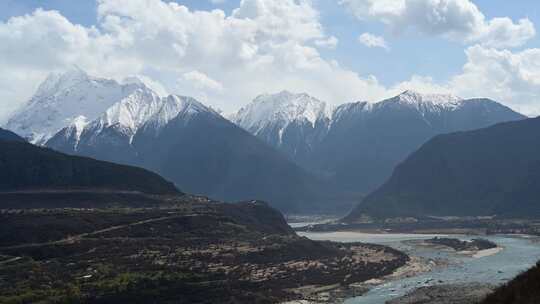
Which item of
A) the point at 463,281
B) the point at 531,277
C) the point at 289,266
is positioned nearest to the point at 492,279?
the point at 463,281

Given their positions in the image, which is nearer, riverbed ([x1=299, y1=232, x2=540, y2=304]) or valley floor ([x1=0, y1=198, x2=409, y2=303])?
valley floor ([x1=0, y1=198, x2=409, y2=303])

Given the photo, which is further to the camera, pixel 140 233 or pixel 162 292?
pixel 140 233

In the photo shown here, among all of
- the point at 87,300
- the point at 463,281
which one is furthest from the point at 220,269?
the point at 463,281

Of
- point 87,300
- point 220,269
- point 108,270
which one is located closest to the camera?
point 87,300

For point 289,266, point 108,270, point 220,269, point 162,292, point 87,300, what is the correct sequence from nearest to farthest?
1. point 87,300
2. point 162,292
3. point 108,270
4. point 220,269
5. point 289,266

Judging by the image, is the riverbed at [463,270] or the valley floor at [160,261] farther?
the riverbed at [463,270]

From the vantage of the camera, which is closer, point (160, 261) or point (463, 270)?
point (160, 261)

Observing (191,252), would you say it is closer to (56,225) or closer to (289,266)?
(289,266)

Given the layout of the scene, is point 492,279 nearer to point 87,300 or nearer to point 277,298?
point 277,298

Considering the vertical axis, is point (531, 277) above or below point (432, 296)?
above
